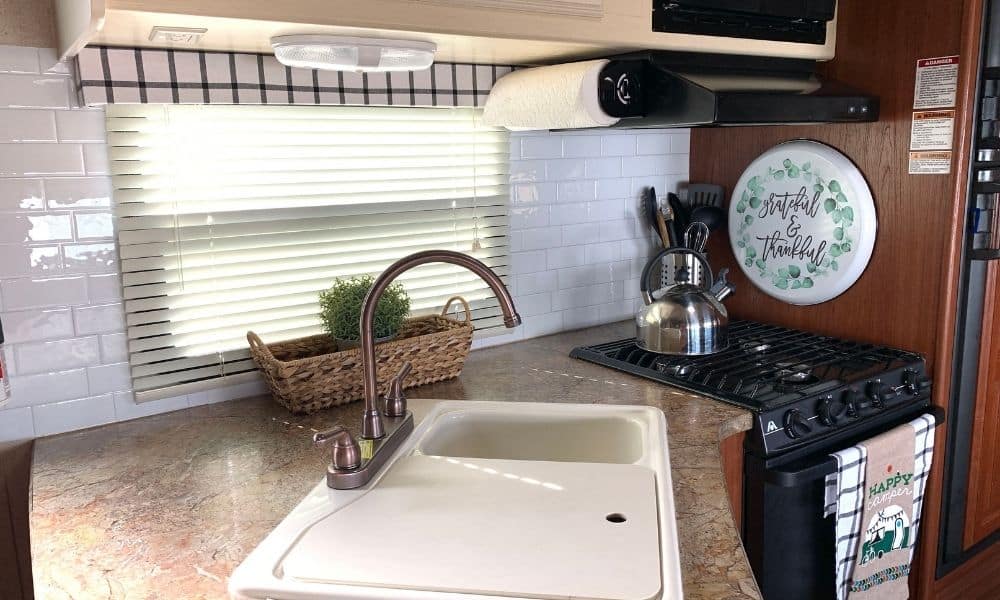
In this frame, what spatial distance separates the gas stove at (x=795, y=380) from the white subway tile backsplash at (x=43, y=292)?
1248 mm

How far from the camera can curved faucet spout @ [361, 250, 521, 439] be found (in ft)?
4.43

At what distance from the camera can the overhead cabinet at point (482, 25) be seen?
1.32m

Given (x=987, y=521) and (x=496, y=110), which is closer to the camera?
(x=496, y=110)

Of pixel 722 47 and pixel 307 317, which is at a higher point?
pixel 722 47

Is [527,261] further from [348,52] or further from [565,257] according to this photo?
[348,52]

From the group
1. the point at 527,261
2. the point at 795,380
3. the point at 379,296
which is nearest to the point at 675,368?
the point at 795,380

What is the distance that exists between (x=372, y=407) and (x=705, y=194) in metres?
1.61

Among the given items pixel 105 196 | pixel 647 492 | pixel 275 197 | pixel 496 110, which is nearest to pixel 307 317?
pixel 275 197

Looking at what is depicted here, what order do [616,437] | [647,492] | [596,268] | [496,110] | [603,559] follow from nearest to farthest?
[603,559]
[647,492]
[616,437]
[496,110]
[596,268]

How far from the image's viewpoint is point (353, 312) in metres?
1.85

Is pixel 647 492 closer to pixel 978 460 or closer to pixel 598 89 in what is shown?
pixel 598 89

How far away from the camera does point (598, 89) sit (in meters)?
1.78

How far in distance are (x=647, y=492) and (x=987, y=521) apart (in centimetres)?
175

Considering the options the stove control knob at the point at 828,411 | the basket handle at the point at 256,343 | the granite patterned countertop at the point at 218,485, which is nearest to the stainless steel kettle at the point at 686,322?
the granite patterned countertop at the point at 218,485
